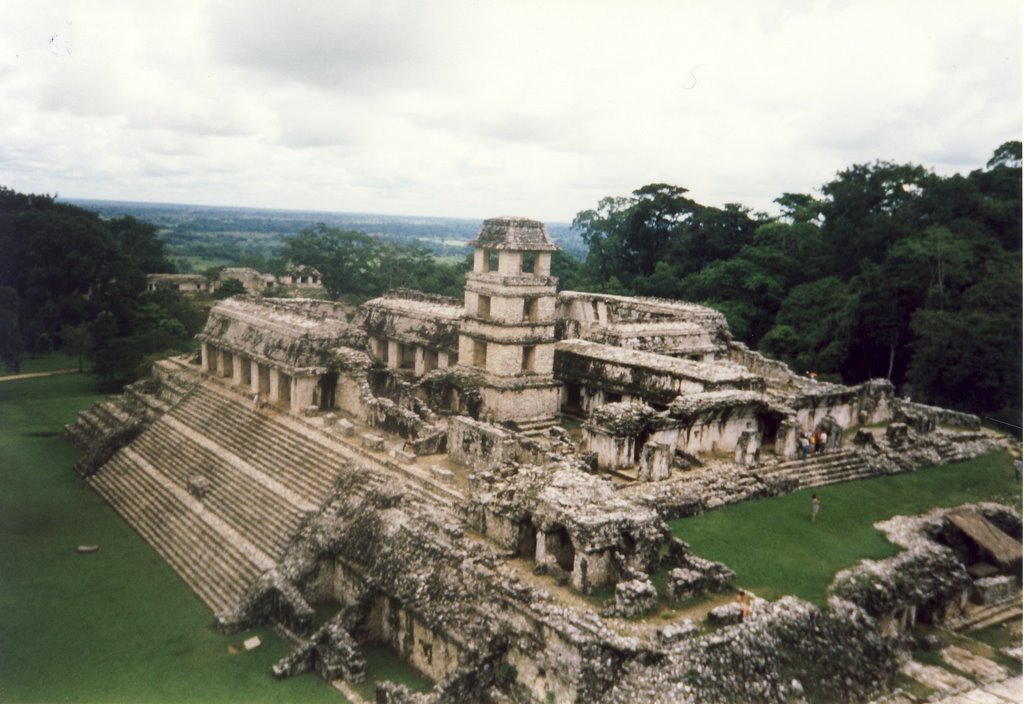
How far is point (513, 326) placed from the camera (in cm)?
2000

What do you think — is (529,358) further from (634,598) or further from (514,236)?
(634,598)

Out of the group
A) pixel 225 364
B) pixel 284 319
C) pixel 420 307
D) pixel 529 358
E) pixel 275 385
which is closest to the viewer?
pixel 529 358

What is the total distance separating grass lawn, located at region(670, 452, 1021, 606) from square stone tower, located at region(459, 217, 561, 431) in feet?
19.6

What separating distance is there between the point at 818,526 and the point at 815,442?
13.4 ft

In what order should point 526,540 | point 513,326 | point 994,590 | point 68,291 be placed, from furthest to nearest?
point 68,291 → point 513,326 → point 994,590 → point 526,540

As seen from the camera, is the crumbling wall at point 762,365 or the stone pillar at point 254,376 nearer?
the stone pillar at point 254,376

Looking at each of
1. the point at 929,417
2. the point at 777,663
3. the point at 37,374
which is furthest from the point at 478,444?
the point at 37,374

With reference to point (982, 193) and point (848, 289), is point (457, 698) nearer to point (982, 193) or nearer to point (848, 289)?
point (848, 289)

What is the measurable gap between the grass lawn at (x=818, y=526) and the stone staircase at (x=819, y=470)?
0.82ft

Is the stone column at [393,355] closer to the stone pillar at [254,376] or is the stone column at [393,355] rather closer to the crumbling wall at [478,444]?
the stone pillar at [254,376]

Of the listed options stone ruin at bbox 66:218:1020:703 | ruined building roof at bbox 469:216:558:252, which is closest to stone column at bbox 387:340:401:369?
stone ruin at bbox 66:218:1020:703

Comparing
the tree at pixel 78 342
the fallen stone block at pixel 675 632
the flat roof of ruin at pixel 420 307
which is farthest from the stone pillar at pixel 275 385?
the tree at pixel 78 342

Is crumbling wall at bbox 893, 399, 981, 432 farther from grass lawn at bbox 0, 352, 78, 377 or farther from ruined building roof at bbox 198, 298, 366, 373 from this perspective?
grass lawn at bbox 0, 352, 78, 377

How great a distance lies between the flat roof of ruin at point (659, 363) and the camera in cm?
1994
